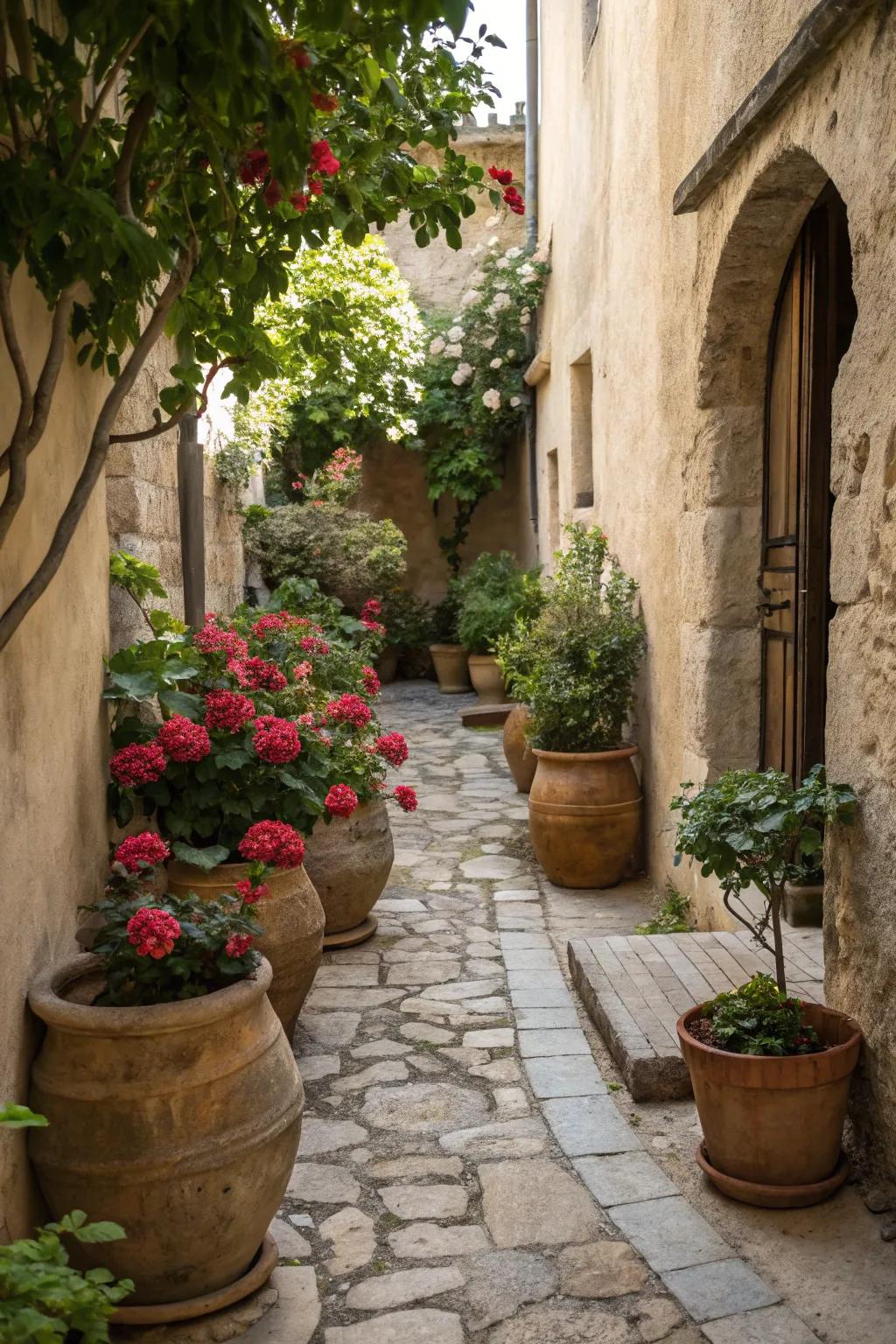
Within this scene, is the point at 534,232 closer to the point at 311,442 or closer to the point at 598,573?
the point at 311,442

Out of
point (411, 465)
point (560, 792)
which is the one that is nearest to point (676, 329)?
point (560, 792)

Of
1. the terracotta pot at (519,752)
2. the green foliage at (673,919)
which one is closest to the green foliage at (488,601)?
the terracotta pot at (519,752)

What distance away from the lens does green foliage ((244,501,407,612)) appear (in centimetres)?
1044

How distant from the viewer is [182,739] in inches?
145

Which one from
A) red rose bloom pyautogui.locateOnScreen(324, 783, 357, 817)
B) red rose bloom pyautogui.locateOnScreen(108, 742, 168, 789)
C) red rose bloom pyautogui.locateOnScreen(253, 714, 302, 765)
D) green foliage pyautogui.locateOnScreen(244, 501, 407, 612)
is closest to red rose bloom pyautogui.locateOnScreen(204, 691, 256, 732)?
red rose bloom pyautogui.locateOnScreen(253, 714, 302, 765)

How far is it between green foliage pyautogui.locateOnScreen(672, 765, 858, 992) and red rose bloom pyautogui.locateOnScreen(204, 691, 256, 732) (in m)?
1.52

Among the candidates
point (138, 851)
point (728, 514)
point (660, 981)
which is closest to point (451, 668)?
point (728, 514)

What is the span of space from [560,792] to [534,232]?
25.0 feet

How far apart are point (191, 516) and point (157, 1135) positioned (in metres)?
3.61

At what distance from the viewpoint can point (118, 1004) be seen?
269cm

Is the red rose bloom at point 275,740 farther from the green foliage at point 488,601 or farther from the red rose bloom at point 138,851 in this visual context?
the green foliage at point 488,601

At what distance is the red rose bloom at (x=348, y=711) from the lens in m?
4.99

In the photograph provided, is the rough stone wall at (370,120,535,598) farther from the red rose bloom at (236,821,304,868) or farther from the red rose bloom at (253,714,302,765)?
the red rose bloom at (236,821,304,868)

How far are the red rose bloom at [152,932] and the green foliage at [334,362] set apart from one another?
2.11m
